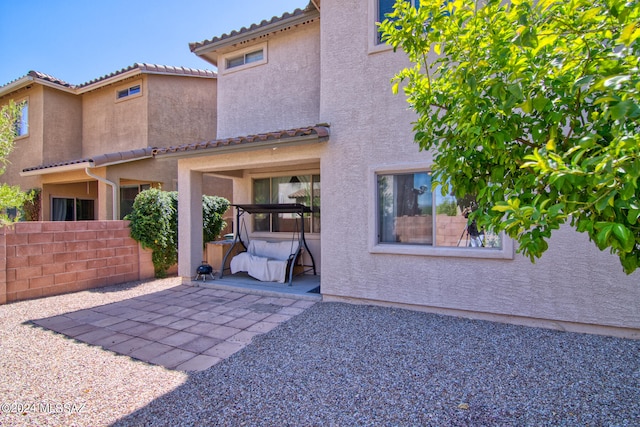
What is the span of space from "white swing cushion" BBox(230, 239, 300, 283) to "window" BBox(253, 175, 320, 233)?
0.86 metres

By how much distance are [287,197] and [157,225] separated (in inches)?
157

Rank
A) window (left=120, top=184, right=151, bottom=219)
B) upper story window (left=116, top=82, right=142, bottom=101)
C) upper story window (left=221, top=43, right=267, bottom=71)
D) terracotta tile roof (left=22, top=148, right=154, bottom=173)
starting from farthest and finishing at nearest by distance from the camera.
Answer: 1. upper story window (left=116, top=82, right=142, bottom=101)
2. window (left=120, top=184, right=151, bottom=219)
3. terracotta tile roof (left=22, top=148, right=154, bottom=173)
4. upper story window (left=221, top=43, right=267, bottom=71)

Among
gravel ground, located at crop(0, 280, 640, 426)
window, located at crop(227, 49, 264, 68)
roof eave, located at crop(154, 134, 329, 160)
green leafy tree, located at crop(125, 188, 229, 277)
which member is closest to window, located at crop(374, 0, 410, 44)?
roof eave, located at crop(154, 134, 329, 160)

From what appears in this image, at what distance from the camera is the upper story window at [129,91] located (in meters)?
13.8

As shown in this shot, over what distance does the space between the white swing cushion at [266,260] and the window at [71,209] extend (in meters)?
11.1

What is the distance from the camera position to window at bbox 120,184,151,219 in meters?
12.8

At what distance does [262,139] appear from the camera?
6949 millimetres

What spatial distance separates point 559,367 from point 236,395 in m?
4.02

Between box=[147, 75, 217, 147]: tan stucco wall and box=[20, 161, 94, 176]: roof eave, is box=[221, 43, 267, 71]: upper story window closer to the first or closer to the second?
box=[147, 75, 217, 147]: tan stucco wall

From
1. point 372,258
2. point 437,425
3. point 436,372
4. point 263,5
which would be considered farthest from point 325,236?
point 263,5

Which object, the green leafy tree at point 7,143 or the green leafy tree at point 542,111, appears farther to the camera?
the green leafy tree at point 7,143

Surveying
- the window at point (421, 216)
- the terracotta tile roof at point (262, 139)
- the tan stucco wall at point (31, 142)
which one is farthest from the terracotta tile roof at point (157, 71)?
the window at point (421, 216)

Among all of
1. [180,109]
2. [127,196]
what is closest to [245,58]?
[180,109]

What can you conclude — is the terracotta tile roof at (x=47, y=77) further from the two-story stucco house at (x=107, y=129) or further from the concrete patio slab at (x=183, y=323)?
the concrete patio slab at (x=183, y=323)
